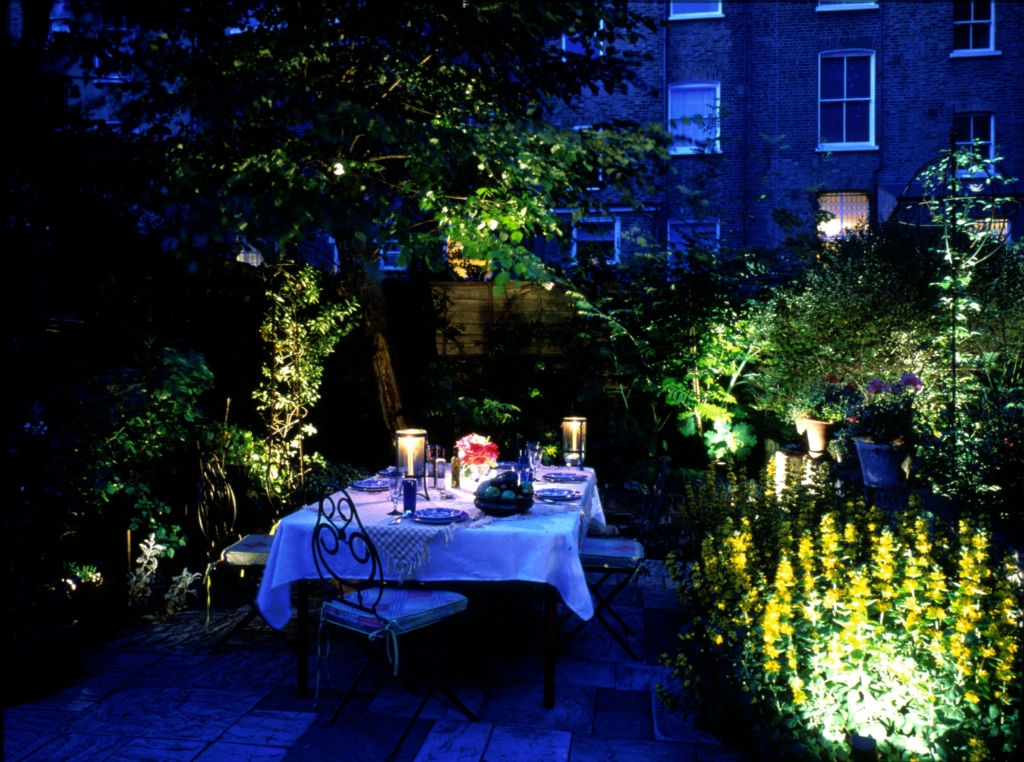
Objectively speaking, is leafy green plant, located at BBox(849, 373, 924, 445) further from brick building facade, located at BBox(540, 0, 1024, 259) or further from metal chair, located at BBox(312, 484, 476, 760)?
brick building facade, located at BBox(540, 0, 1024, 259)

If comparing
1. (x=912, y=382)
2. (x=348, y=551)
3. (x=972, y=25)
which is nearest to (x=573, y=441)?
(x=348, y=551)

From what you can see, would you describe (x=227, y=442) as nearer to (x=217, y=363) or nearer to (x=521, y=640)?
(x=217, y=363)

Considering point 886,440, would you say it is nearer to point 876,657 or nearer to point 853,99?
point 876,657

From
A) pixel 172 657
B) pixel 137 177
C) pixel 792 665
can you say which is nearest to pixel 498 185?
pixel 137 177

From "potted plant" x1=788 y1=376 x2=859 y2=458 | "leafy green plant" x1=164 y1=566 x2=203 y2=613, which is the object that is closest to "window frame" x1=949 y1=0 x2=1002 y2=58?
"potted plant" x1=788 y1=376 x2=859 y2=458

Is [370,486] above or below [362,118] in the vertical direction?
below

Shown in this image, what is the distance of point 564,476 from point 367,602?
67.0 inches

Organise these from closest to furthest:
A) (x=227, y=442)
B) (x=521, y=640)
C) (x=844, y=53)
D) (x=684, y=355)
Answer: (x=521, y=640) → (x=227, y=442) → (x=684, y=355) → (x=844, y=53)

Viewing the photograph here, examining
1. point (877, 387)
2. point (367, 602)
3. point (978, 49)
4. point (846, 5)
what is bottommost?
point (367, 602)

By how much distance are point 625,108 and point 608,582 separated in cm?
1134

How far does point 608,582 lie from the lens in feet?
17.9

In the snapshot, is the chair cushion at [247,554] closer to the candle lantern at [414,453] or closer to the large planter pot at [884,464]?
the candle lantern at [414,453]

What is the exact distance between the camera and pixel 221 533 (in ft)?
17.7

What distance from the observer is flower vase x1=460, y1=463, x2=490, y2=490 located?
14.6 feet
